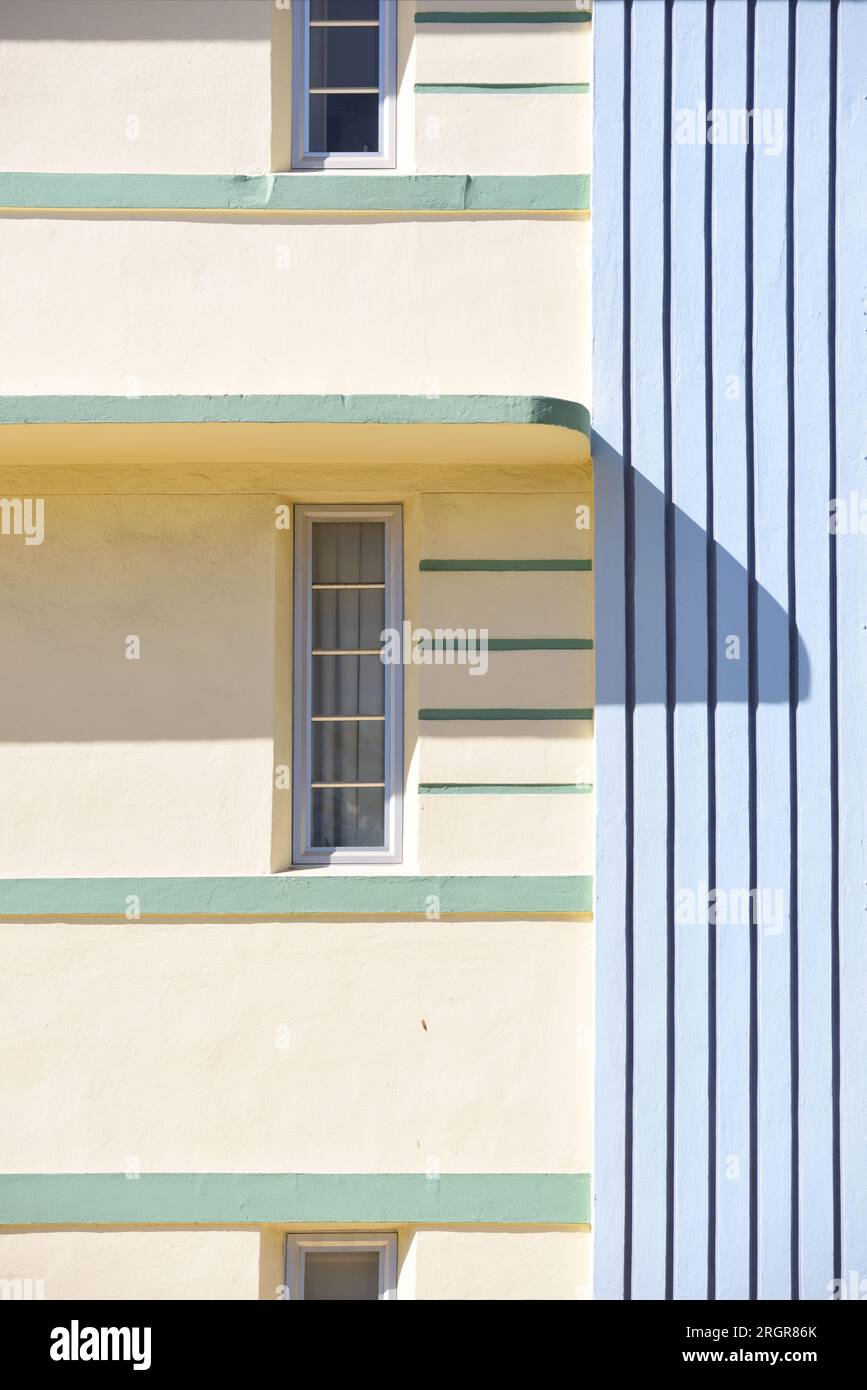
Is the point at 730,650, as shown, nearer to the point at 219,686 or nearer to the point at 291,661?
the point at 291,661

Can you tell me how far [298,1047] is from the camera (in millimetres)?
5766

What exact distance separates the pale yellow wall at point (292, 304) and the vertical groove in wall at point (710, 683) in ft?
2.01

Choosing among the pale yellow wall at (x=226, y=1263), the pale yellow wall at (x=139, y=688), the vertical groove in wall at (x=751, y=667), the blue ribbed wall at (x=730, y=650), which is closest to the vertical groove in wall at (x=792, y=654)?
the blue ribbed wall at (x=730, y=650)

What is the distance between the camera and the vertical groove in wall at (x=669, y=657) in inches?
222

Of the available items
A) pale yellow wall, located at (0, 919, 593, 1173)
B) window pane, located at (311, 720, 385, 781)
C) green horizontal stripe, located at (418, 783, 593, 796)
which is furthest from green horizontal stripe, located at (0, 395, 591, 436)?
pale yellow wall, located at (0, 919, 593, 1173)

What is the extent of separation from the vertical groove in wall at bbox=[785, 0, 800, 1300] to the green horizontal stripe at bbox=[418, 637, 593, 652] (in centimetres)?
102

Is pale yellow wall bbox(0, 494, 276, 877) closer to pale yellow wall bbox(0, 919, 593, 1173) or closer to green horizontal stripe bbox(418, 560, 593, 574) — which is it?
pale yellow wall bbox(0, 919, 593, 1173)

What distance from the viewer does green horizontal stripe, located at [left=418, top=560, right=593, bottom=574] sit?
19.4 ft

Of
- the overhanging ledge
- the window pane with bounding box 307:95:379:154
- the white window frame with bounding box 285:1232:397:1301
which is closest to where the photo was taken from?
the overhanging ledge

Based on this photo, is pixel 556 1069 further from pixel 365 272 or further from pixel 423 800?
pixel 365 272

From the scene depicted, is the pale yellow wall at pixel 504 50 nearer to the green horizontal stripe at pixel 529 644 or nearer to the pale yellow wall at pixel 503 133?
the pale yellow wall at pixel 503 133

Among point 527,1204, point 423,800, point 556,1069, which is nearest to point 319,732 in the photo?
point 423,800

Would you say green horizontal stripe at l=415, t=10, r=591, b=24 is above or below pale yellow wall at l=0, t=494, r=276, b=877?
above

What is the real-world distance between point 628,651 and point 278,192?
2.91 metres
